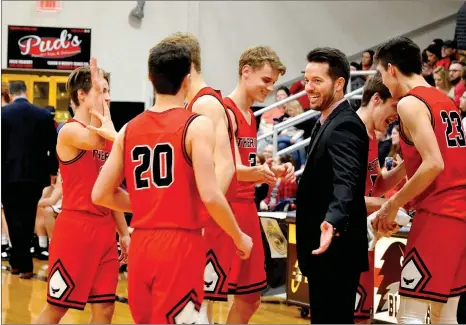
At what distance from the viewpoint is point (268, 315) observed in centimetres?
800

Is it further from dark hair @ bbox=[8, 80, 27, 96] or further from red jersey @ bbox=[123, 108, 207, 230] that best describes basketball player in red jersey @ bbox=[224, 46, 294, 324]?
dark hair @ bbox=[8, 80, 27, 96]

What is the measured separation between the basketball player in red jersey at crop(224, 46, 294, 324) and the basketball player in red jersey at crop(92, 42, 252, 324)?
157cm

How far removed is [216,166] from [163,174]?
68 centimetres

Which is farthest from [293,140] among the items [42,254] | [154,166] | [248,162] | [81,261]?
[154,166]

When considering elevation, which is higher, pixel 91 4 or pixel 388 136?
pixel 91 4

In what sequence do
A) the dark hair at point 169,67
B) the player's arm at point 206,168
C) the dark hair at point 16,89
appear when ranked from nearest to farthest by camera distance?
the player's arm at point 206,168 → the dark hair at point 169,67 → the dark hair at point 16,89

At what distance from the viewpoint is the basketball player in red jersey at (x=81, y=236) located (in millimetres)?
5133

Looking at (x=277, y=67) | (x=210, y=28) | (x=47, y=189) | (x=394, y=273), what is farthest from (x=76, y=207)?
(x=210, y=28)

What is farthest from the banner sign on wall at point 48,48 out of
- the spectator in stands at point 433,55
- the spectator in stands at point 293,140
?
the spectator in stands at point 433,55

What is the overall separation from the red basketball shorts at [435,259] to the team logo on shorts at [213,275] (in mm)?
1224

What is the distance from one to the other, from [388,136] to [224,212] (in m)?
8.11

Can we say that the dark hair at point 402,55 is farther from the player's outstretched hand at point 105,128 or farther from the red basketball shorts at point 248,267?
the player's outstretched hand at point 105,128

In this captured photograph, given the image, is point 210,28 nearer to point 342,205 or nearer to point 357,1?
point 357,1

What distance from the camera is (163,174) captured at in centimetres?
377
